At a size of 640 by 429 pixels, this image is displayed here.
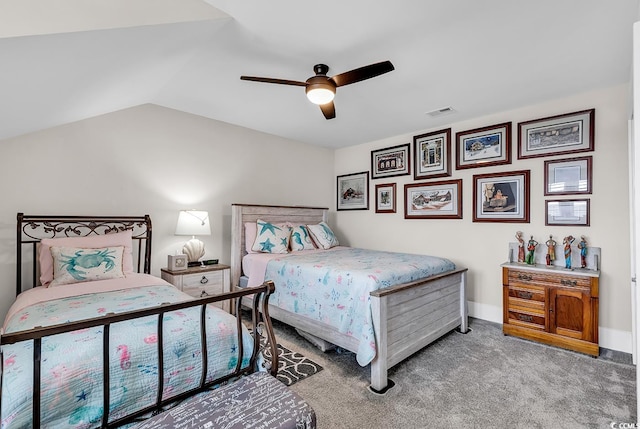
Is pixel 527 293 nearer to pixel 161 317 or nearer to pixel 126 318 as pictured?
pixel 161 317

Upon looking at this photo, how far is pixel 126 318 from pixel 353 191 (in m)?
4.22

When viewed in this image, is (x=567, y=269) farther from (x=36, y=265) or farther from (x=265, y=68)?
(x=36, y=265)

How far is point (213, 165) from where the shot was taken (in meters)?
3.87

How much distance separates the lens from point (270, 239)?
12.3 feet

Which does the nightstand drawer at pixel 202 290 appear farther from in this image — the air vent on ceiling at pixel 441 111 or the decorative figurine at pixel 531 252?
the decorative figurine at pixel 531 252

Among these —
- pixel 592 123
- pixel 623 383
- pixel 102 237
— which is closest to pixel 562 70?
pixel 592 123

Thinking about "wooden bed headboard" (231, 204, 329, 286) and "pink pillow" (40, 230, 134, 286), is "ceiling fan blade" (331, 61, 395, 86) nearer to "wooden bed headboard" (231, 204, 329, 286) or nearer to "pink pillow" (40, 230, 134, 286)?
"wooden bed headboard" (231, 204, 329, 286)

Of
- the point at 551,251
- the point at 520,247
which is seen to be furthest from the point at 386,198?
the point at 551,251

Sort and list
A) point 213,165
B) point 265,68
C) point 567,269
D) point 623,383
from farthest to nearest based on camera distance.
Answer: point 213,165 < point 567,269 < point 265,68 < point 623,383

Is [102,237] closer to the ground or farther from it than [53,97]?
closer to the ground

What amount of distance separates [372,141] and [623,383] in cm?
384

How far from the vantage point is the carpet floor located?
6.04 feet

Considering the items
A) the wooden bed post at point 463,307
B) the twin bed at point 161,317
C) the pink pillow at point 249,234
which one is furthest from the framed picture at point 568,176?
the pink pillow at point 249,234

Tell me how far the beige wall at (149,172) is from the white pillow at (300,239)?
707mm
